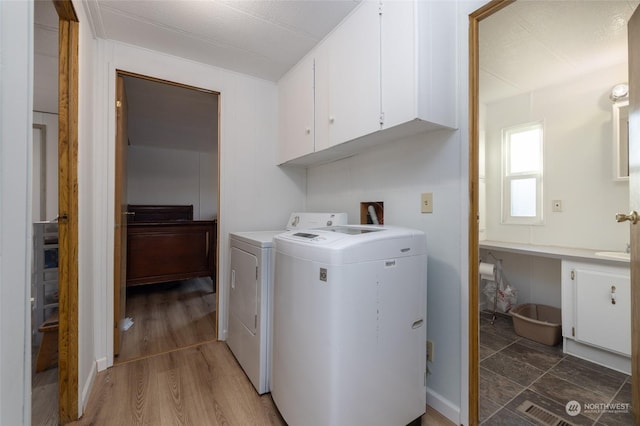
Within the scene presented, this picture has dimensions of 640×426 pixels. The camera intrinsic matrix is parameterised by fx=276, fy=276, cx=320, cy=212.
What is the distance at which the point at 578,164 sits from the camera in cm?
240

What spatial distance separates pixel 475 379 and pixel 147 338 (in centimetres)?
252

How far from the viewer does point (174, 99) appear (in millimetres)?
3137

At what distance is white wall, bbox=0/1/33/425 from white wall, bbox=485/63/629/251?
3.42 m

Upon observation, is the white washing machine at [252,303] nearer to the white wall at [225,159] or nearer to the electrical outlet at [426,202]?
the white wall at [225,159]

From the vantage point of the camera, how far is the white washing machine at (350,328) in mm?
1107

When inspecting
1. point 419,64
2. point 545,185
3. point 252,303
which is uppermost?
point 419,64

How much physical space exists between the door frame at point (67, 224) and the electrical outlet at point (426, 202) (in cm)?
190

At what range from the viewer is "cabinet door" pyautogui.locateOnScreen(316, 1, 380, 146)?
154 centimetres

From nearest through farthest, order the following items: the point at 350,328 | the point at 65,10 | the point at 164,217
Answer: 1. the point at 350,328
2. the point at 65,10
3. the point at 164,217

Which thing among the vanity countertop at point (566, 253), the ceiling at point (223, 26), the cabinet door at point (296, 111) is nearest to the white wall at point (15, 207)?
the ceiling at point (223, 26)

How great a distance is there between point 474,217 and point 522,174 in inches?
76.6

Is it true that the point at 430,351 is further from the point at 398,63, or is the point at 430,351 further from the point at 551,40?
the point at 551,40

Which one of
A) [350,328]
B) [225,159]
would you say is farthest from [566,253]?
[225,159]

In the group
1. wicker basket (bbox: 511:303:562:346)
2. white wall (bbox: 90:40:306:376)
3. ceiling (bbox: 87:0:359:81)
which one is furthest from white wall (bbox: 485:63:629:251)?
white wall (bbox: 90:40:306:376)
